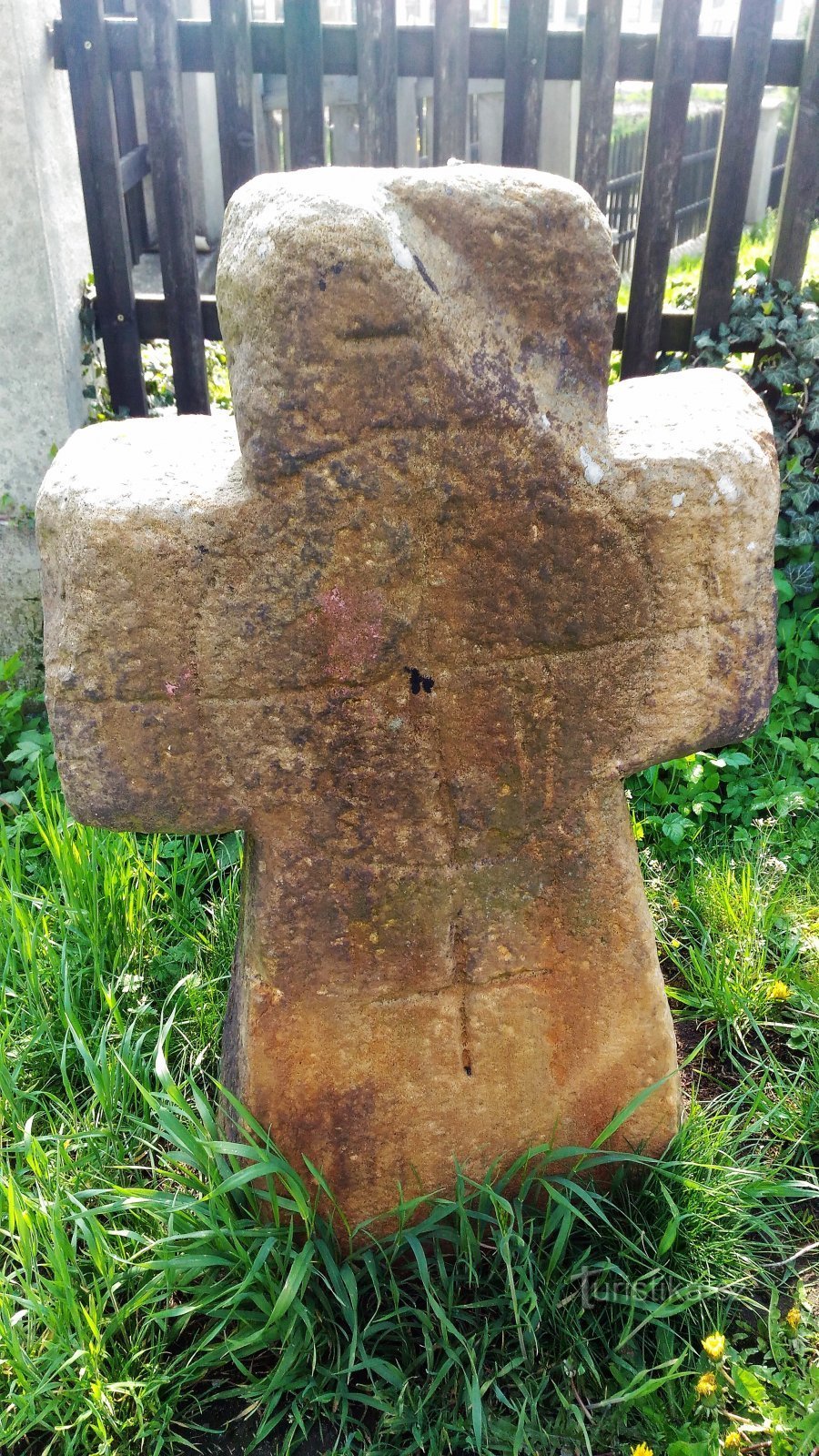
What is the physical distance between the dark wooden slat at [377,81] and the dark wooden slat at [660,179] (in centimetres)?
71

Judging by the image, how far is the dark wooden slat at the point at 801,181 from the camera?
10.1 ft

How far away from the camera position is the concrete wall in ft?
9.40

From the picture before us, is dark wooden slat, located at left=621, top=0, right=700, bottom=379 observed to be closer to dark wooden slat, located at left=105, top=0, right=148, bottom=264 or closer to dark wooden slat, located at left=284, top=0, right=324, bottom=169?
dark wooden slat, located at left=284, top=0, right=324, bottom=169

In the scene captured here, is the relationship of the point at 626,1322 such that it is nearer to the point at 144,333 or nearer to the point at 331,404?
the point at 331,404

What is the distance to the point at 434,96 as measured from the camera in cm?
307

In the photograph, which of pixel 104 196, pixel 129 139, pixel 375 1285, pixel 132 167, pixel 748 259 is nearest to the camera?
pixel 375 1285

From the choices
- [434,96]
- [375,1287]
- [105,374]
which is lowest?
[375,1287]

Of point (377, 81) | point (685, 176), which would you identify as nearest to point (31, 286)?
point (377, 81)

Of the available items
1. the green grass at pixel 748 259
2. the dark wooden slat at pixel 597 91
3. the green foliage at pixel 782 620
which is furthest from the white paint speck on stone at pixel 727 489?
the green grass at pixel 748 259

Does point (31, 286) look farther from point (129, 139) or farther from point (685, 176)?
point (685, 176)

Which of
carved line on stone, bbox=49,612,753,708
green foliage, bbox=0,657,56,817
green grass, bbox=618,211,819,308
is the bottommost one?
green foliage, bbox=0,657,56,817

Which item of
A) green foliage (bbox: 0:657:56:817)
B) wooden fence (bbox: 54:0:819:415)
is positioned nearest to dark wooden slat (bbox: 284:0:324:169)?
wooden fence (bbox: 54:0:819:415)

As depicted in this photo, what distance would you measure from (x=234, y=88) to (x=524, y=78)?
78cm

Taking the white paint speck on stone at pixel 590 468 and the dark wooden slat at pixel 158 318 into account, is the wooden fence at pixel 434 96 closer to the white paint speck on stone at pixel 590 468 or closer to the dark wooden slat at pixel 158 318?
the dark wooden slat at pixel 158 318
